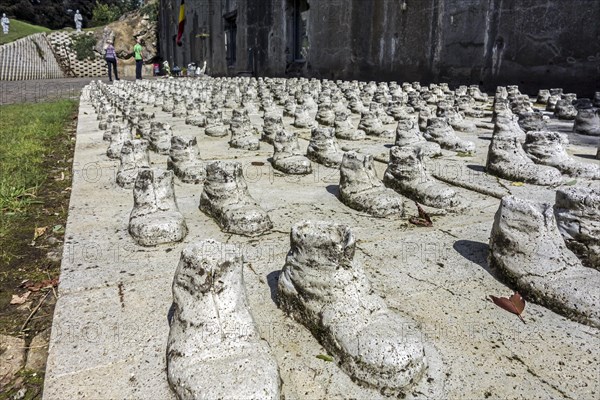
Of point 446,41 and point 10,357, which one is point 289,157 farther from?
point 446,41

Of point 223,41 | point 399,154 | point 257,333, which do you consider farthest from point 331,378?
point 223,41

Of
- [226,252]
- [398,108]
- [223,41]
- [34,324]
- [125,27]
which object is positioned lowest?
[34,324]

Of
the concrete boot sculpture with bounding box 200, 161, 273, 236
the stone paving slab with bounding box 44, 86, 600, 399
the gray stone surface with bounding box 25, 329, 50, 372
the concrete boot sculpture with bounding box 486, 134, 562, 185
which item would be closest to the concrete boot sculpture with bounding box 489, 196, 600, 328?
the stone paving slab with bounding box 44, 86, 600, 399

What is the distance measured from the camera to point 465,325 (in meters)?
1.65

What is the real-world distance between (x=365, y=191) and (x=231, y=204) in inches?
33.4

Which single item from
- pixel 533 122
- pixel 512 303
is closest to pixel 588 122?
pixel 533 122

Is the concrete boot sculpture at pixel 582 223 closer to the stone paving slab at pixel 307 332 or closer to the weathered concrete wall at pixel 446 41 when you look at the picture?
the stone paving slab at pixel 307 332

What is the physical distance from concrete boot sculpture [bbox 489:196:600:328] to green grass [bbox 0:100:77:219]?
2.75 meters

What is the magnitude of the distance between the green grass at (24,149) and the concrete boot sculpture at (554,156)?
390 centimetres

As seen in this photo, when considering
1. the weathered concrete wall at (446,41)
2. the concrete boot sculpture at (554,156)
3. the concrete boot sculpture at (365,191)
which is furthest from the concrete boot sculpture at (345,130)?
the weathered concrete wall at (446,41)

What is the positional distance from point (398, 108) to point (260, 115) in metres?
2.29

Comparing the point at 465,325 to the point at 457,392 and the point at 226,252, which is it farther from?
the point at 226,252

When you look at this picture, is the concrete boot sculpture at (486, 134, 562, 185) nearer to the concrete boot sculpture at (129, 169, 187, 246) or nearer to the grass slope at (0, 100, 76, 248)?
the concrete boot sculpture at (129, 169, 187, 246)

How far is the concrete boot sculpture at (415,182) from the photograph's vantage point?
9.37ft
